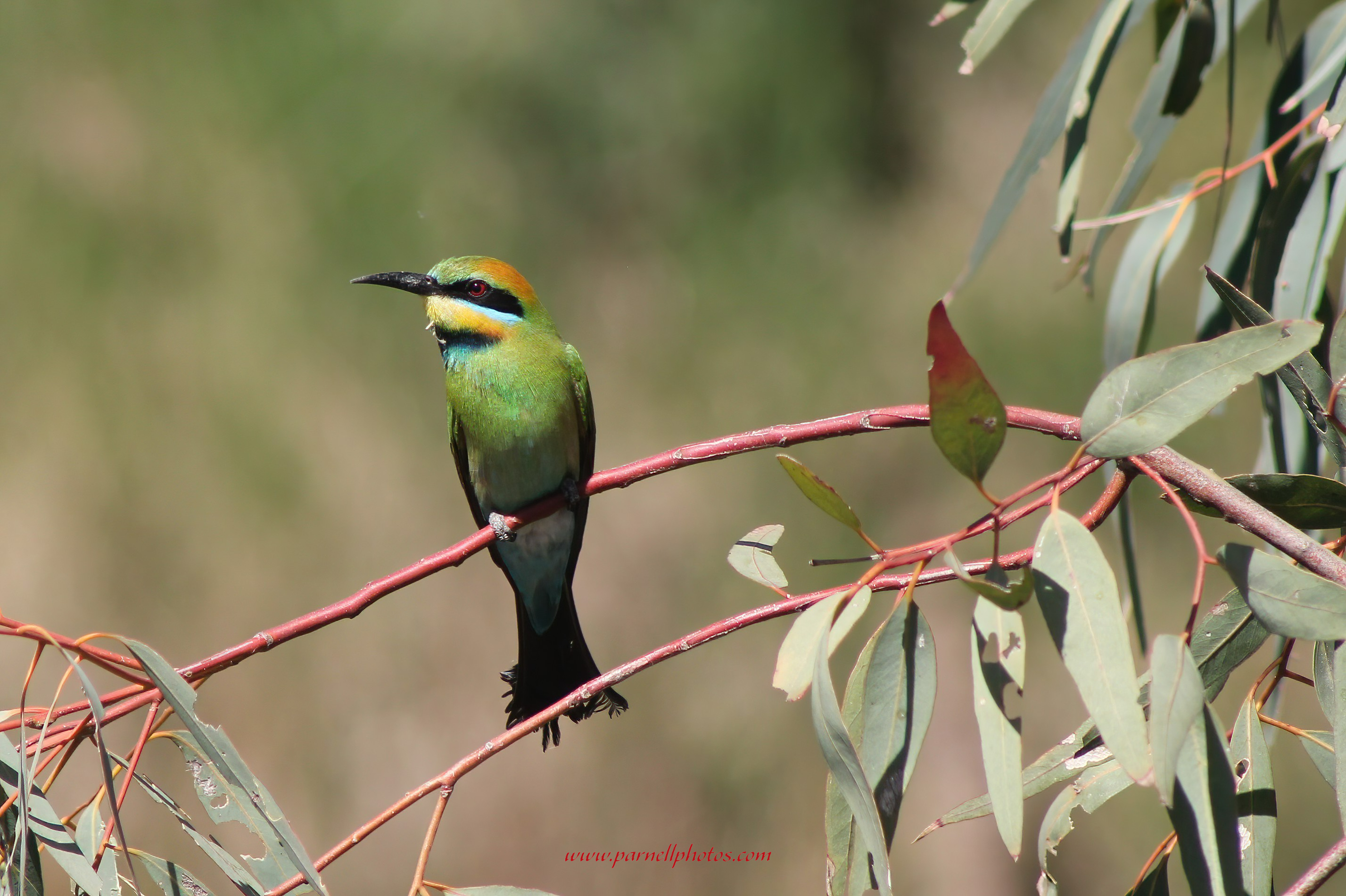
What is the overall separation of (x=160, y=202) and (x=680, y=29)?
1.97m

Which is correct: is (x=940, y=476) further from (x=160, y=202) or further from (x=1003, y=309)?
(x=160, y=202)

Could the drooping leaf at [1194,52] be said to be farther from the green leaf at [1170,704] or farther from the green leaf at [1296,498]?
the green leaf at [1170,704]

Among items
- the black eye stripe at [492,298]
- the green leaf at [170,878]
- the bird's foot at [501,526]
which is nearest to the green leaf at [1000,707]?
the bird's foot at [501,526]

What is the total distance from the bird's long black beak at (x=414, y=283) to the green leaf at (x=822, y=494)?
1264 millimetres

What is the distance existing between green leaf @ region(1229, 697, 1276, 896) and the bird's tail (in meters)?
1.05

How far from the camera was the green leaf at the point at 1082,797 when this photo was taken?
899 millimetres

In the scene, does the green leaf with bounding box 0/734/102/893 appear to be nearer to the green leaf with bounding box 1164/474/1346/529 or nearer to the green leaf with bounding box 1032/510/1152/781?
the green leaf with bounding box 1032/510/1152/781

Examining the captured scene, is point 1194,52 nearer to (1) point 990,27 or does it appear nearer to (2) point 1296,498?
(1) point 990,27

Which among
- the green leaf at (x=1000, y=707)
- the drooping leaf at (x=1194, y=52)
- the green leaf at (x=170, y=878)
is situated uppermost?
the drooping leaf at (x=1194, y=52)

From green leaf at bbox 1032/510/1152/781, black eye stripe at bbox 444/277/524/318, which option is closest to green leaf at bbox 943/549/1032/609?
green leaf at bbox 1032/510/1152/781

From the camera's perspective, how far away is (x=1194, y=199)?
4.43 ft

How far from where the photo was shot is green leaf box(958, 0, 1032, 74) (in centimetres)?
124

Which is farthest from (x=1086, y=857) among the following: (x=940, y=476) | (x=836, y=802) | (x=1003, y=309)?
(x=836, y=802)

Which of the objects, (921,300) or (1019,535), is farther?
(921,300)
